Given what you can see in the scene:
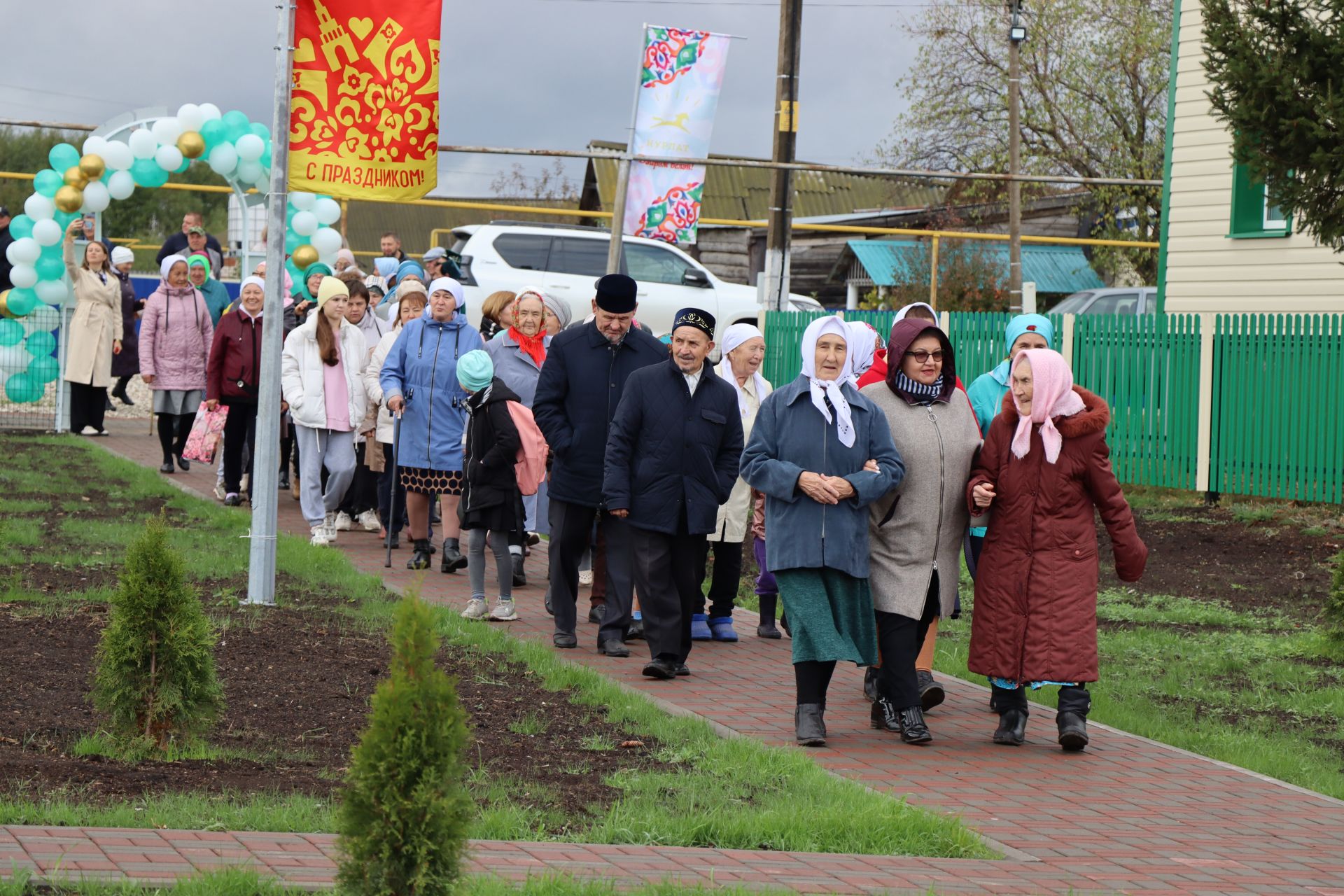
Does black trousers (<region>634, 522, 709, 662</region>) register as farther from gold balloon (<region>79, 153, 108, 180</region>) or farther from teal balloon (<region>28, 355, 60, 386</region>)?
teal balloon (<region>28, 355, 60, 386</region>)

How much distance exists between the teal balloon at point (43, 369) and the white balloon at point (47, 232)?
5.06 ft

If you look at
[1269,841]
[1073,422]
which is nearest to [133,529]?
[1073,422]

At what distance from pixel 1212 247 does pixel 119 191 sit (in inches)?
482

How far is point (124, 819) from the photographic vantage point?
5215 mm

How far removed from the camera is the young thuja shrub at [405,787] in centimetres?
385

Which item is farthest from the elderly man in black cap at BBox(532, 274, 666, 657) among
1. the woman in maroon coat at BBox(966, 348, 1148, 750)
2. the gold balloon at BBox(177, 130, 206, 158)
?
the gold balloon at BBox(177, 130, 206, 158)

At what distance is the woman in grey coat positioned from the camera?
7.45 m

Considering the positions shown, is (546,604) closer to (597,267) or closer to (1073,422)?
(1073,422)

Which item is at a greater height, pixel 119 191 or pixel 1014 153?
pixel 1014 153

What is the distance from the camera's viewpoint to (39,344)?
1909 centimetres

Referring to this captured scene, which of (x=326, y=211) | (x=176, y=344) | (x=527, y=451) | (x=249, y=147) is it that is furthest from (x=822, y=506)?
(x=249, y=147)

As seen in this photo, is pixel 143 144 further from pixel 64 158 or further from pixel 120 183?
pixel 64 158

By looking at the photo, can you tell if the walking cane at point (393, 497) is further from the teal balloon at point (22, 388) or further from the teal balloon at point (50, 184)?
the teal balloon at point (22, 388)

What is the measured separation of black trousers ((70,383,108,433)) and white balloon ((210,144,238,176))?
3.96 meters
